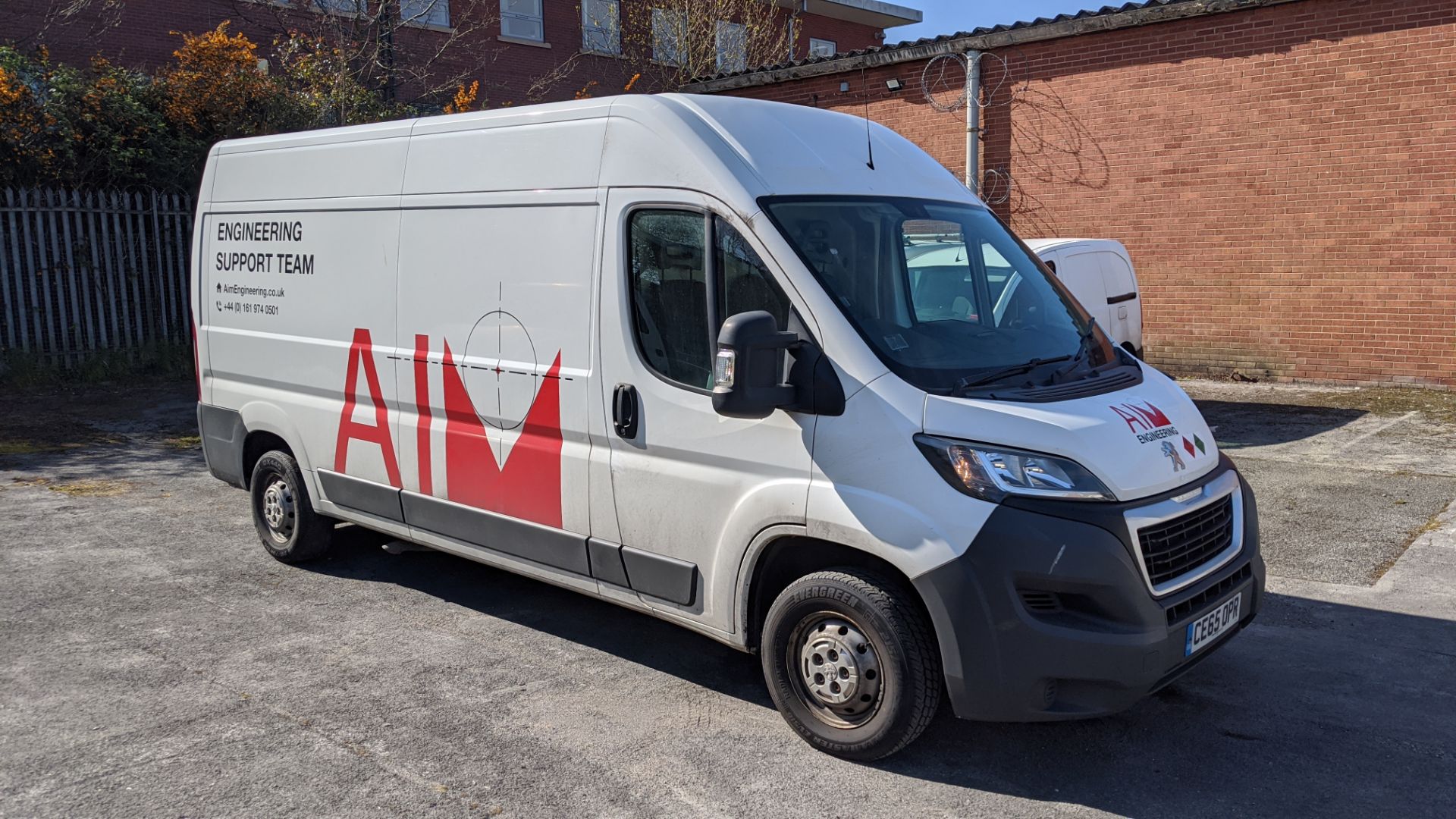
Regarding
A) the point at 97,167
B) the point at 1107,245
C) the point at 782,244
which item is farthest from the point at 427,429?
the point at 97,167

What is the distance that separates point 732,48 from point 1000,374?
18409mm

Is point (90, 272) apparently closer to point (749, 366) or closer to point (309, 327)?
point (309, 327)

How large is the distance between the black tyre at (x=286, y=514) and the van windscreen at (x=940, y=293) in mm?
3515

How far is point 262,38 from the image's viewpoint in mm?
20328

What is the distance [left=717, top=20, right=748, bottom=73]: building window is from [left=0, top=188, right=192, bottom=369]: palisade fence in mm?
10609

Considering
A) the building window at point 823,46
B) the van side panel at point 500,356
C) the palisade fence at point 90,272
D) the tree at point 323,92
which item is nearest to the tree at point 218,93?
the tree at point 323,92

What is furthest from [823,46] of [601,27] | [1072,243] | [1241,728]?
[1241,728]

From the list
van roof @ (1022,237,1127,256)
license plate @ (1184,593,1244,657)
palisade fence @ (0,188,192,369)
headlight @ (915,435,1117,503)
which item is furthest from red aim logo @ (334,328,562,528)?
palisade fence @ (0,188,192,369)

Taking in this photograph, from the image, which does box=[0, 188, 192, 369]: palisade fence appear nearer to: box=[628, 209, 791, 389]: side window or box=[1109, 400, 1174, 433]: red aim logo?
box=[628, 209, 791, 389]: side window

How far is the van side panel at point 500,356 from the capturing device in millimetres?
4656

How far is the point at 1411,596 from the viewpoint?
18.6 feet

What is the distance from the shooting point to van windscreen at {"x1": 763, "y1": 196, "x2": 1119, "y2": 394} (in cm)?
394

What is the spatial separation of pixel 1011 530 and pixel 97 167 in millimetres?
13407

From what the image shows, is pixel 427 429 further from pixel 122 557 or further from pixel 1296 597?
pixel 1296 597
